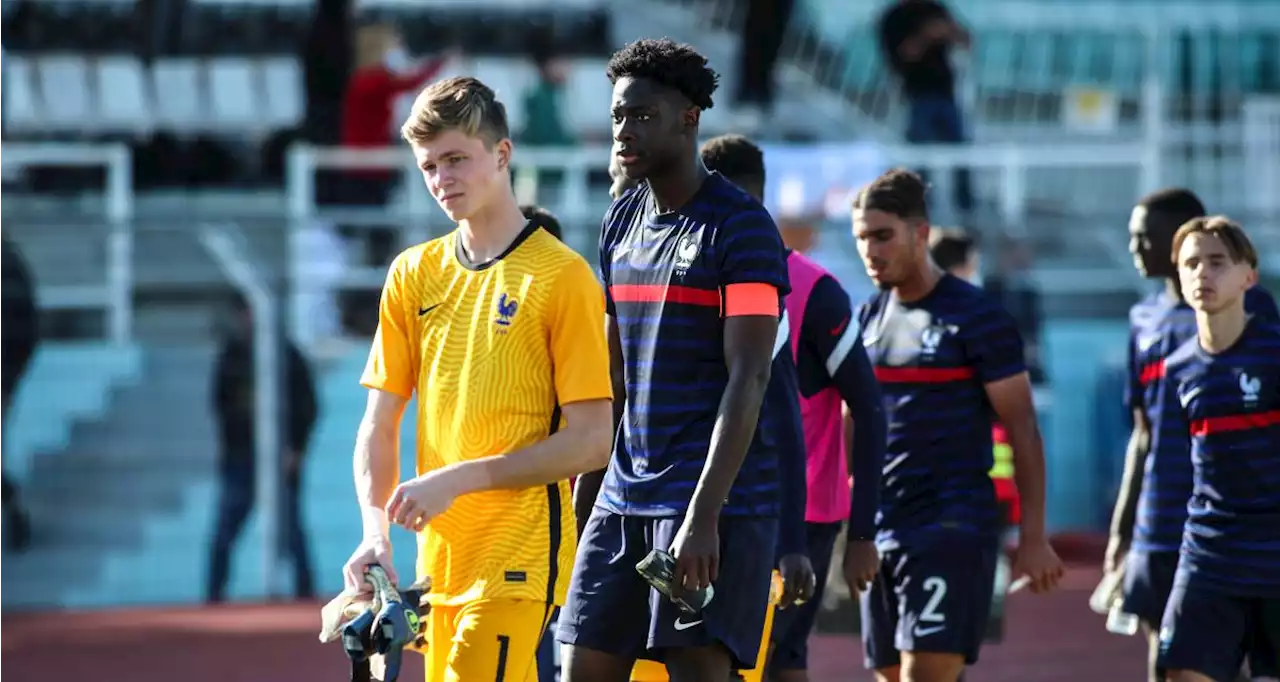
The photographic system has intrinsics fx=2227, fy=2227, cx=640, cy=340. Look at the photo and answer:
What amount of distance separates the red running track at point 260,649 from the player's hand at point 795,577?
16.5 ft

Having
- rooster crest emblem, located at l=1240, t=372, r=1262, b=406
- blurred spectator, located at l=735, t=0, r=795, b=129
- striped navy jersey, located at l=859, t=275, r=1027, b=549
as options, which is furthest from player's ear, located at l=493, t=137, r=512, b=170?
blurred spectator, located at l=735, t=0, r=795, b=129

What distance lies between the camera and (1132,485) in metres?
7.67

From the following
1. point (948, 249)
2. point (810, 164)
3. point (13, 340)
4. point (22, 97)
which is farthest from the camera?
point (22, 97)

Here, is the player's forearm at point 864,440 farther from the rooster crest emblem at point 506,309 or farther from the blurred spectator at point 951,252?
the blurred spectator at point 951,252

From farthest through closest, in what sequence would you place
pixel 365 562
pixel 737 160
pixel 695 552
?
pixel 737 160 < pixel 695 552 < pixel 365 562

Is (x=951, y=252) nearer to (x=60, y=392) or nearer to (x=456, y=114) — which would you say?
(x=456, y=114)

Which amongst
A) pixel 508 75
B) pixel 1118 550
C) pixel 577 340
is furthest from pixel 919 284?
pixel 508 75

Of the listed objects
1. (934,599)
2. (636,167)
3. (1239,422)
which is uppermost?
(636,167)

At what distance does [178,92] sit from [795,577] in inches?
647

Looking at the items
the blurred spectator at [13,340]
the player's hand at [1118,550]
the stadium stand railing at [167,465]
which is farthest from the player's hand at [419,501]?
the blurred spectator at [13,340]

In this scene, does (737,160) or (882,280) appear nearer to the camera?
(737,160)

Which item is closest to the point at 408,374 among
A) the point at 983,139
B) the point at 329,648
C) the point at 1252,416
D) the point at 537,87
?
the point at 1252,416

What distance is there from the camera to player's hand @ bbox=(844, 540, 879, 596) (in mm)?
6293

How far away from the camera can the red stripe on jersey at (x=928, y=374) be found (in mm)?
7066
